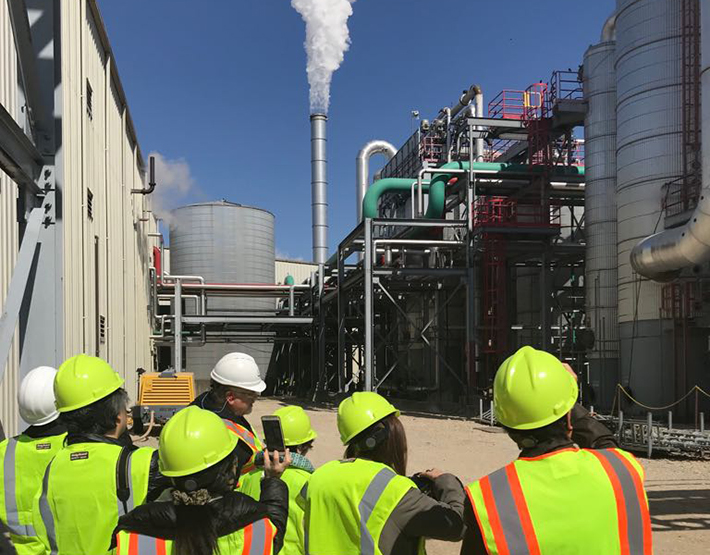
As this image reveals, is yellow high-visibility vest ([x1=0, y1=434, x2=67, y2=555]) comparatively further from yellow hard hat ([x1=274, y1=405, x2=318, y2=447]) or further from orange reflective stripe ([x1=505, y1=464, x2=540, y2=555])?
orange reflective stripe ([x1=505, y1=464, x2=540, y2=555])

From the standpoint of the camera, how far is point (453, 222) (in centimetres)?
1984

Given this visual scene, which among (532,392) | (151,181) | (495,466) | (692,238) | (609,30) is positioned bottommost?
(495,466)

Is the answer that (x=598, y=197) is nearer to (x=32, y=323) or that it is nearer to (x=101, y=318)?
(x=101, y=318)

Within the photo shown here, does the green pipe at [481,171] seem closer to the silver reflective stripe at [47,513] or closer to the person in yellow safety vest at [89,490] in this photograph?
the person in yellow safety vest at [89,490]

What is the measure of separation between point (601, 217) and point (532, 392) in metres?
16.8

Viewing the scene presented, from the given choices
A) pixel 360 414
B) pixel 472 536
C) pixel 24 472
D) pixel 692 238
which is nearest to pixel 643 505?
pixel 472 536

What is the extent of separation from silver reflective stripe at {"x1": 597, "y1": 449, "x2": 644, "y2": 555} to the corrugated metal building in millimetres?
4238

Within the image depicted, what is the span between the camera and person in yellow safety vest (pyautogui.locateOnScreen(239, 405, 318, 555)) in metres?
2.85

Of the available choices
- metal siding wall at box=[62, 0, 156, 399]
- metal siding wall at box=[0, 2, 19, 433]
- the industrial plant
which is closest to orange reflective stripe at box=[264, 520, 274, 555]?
the industrial plant

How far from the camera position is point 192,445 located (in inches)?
85.4

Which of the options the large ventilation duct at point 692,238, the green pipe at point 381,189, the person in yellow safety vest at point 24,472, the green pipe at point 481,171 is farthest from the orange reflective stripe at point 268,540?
the green pipe at point 381,189

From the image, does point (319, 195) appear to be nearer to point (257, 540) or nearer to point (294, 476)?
point (294, 476)

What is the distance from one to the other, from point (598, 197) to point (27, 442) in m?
16.9

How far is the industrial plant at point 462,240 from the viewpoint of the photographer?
5.20 meters
